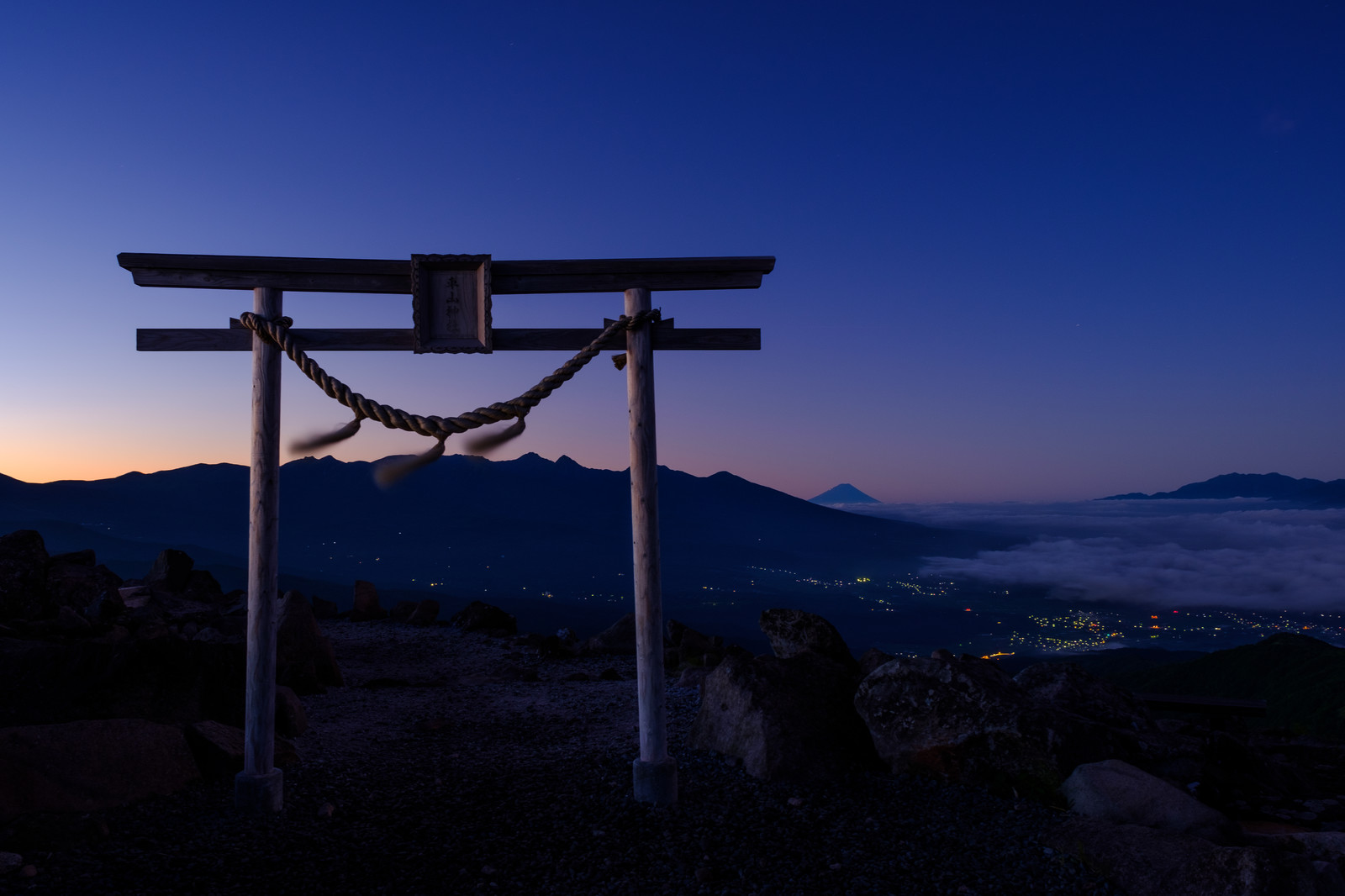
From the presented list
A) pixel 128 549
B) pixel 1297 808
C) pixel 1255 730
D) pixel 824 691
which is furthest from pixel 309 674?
pixel 128 549

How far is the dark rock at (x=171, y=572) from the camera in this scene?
58.4ft

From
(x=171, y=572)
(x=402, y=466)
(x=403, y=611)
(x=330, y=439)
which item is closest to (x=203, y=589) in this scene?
(x=171, y=572)

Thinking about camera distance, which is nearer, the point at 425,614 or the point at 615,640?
the point at 615,640

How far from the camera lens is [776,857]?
483 centimetres

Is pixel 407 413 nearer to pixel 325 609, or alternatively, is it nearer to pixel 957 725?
pixel 957 725

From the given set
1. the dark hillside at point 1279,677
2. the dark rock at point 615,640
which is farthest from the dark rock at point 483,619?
the dark hillside at point 1279,677

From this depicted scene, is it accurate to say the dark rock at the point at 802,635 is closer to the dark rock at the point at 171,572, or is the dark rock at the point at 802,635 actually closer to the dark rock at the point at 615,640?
the dark rock at the point at 615,640

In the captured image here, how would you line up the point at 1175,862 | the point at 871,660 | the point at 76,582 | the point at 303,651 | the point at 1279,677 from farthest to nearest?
the point at 1279,677
the point at 76,582
the point at 303,651
the point at 871,660
the point at 1175,862

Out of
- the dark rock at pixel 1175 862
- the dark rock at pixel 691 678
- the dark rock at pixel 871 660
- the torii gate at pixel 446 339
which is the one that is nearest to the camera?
the dark rock at pixel 1175 862

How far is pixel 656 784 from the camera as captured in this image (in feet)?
18.4

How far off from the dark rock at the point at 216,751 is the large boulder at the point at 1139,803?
672 cm

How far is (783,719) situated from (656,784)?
1.39m

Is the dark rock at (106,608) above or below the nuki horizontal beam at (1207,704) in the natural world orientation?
above

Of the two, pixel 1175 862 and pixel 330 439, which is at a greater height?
pixel 330 439
